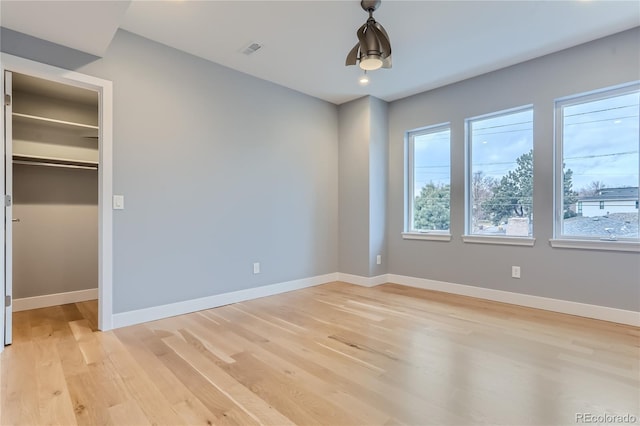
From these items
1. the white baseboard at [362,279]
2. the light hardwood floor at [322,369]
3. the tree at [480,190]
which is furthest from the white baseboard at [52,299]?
the tree at [480,190]

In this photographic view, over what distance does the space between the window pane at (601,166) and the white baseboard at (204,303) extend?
312cm

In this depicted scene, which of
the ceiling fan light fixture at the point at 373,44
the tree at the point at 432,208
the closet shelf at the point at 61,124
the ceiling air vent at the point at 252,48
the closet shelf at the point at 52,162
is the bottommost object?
the tree at the point at 432,208

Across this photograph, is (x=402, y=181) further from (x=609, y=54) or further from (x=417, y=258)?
(x=609, y=54)

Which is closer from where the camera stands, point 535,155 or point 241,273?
point 535,155

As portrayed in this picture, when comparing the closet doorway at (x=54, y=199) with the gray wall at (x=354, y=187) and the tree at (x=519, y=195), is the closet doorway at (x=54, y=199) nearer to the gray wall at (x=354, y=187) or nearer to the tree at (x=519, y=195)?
the gray wall at (x=354, y=187)

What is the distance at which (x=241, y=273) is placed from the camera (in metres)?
3.76

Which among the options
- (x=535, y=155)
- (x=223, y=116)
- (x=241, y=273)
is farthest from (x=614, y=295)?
(x=223, y=116)

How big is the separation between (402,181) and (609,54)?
2.46m

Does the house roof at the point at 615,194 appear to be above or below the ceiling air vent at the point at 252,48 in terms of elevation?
below

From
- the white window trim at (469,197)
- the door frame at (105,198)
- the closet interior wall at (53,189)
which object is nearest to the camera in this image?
the door frame at (105,198)

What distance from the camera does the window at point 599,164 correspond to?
9.87 feet

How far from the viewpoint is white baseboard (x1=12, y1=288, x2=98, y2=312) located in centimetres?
338

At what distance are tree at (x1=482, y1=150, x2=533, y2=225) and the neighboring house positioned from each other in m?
0.47

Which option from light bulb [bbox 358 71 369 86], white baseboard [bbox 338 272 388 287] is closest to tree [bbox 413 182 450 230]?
white baseboard [bbox 338 272 388 287]
